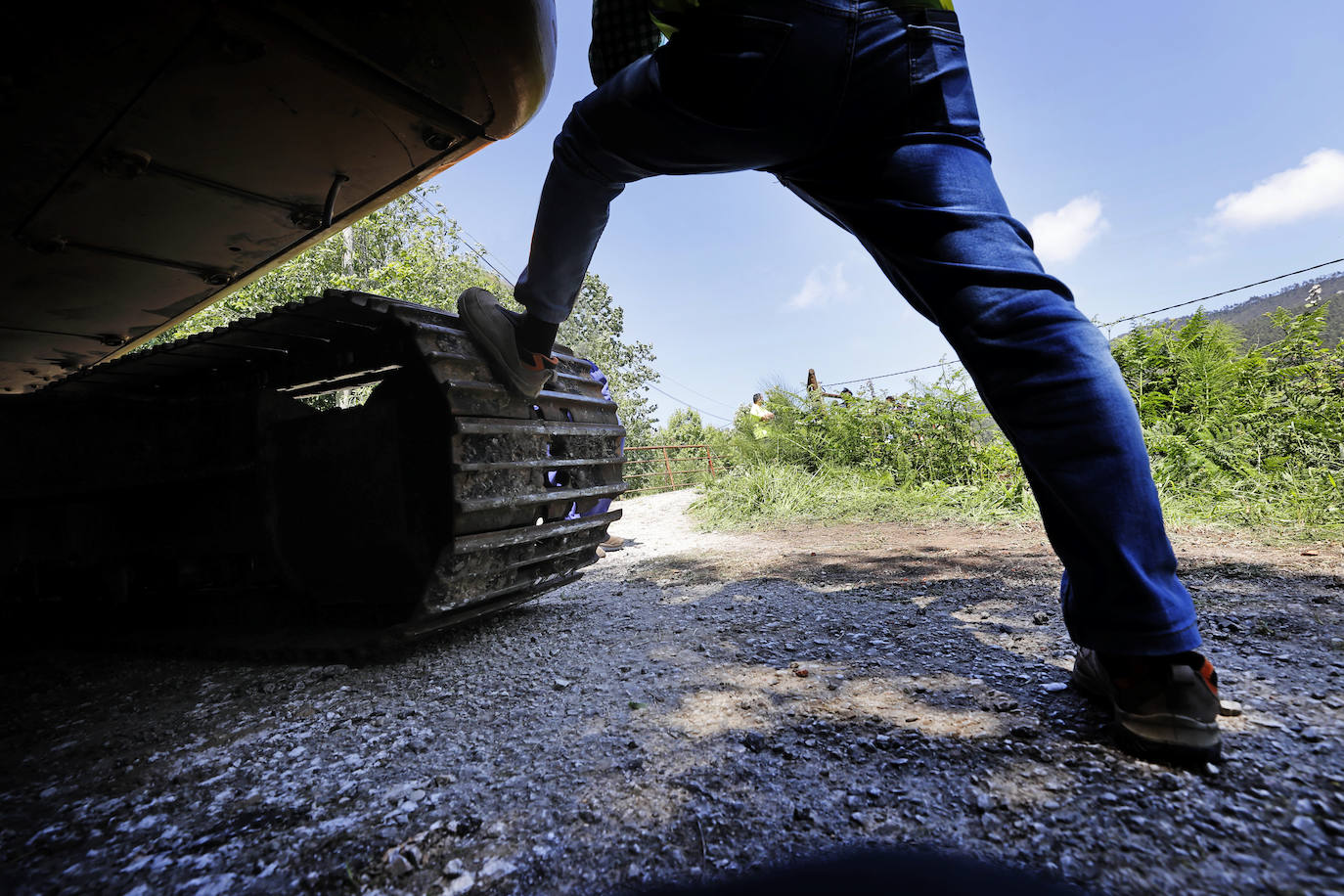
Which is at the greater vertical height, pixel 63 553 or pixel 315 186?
pixel 315 186

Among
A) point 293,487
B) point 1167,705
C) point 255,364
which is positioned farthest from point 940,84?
point 255,364

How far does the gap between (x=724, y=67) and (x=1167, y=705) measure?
1230 mm

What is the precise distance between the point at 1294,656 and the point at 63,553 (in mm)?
4068

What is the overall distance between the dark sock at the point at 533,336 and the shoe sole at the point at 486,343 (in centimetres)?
7

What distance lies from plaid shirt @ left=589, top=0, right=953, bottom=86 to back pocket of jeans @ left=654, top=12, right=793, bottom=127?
428mm

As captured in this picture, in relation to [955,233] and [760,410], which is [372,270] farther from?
[955,233]

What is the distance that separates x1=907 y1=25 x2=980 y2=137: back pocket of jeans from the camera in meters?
1.07

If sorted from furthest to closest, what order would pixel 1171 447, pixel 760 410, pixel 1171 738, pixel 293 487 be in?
pixel 760 410 < pixel 1171 447 < pixel 293 487 < pixel 1171 738

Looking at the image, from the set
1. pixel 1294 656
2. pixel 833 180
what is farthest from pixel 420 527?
pixel 1294 656

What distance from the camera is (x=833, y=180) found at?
3.91 ft

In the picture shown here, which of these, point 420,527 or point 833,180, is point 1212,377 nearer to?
point 833,180

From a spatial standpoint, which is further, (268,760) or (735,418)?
(735,418)

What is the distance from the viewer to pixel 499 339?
1936mm

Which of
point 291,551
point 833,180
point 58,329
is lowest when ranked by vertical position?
point 291,551
